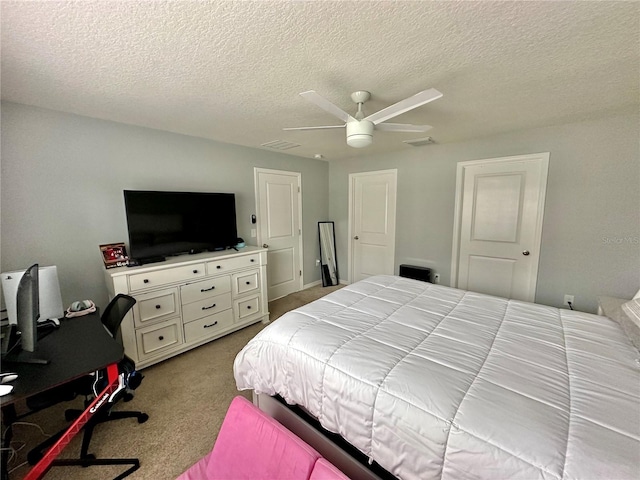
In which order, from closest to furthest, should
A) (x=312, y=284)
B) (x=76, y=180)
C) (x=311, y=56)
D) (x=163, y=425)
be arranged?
(x=311, y=56), (x=163, y=425), (x=76, y=180), (x=312, y=284)

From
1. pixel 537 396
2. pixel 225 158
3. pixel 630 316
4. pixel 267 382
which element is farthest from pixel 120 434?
pixel 630 316

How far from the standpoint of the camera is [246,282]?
3086 mm

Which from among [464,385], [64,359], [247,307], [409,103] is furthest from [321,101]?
[247,307]

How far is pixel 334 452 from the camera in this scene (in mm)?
1297

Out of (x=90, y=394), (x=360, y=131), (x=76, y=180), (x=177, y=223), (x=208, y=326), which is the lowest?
(x=208, y=326)

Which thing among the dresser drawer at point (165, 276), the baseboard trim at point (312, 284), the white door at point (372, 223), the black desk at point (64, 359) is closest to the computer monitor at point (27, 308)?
the black desk at point (64, 359)

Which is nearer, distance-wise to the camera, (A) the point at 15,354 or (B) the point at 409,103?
(A) the point at 15,354

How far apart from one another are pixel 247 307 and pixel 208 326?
1.63 ft

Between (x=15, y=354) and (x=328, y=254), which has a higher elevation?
(x=15, y=354)

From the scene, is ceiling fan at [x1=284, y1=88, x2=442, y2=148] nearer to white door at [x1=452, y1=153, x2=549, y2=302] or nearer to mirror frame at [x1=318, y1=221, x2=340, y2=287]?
white door at [x1=452, y1=153, x2=549, y2=302]

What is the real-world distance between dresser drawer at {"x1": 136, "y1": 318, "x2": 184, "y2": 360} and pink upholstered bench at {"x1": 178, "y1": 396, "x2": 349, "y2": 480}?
143 centimetres

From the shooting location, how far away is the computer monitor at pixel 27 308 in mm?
1202

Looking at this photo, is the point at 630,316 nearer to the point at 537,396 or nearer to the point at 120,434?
the point at 537,396

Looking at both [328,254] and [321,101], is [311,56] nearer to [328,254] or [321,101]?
[321,101]
